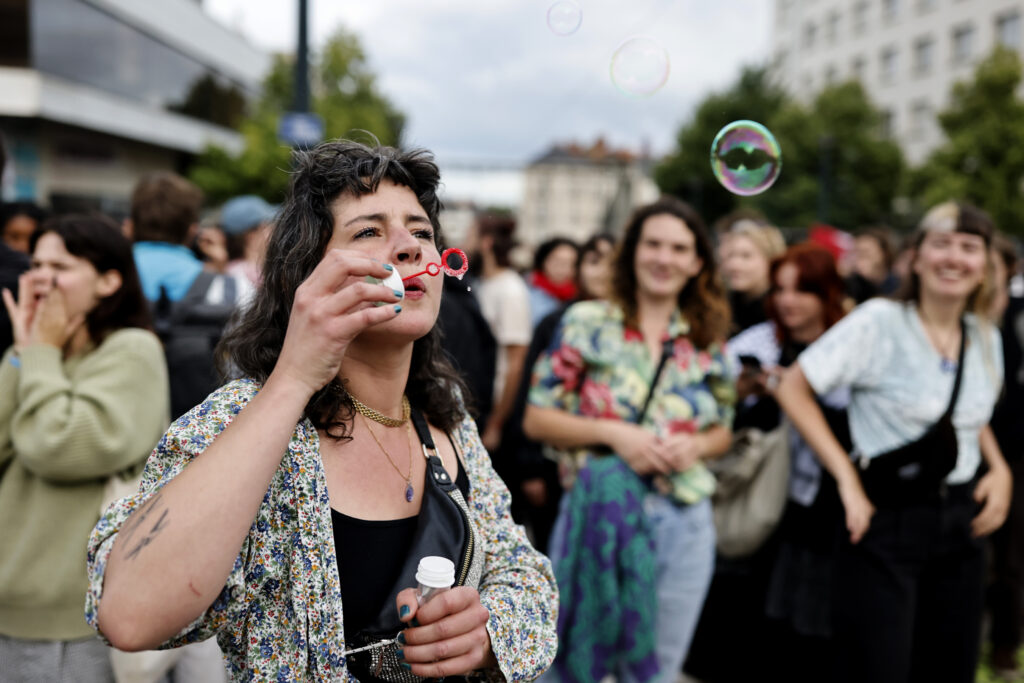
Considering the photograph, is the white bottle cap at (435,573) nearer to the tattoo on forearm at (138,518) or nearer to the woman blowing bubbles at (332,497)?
the woman blowing bubbles at (332,497)

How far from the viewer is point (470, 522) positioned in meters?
1.67

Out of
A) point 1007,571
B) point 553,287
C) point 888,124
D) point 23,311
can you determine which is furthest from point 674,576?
point 888,124

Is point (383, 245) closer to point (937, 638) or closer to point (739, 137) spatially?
point (739, 137)

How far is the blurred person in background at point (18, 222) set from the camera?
449cm

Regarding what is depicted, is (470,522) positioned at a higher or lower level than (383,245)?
lower

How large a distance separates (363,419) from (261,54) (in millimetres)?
35916

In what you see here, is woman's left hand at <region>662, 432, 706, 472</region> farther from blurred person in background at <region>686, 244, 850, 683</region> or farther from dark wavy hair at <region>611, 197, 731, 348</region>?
blurred person in background at <region>686, 244, 850, 683</region>

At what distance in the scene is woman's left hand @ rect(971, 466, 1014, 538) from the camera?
308cm

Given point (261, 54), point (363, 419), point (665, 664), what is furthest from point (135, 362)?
point (261, 54)

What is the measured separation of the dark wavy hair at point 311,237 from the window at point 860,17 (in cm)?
4813

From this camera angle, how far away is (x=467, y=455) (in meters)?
1.86

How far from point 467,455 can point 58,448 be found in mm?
1180

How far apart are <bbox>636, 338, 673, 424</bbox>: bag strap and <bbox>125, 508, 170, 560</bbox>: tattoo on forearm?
86.9 inches

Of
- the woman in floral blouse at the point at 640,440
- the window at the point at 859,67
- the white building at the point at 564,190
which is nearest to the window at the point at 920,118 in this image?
the window at the point at 859,67
